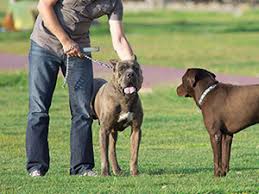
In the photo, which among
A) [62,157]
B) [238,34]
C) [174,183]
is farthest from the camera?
[238,34]

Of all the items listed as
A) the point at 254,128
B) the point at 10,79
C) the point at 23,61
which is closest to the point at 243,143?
the point at 254,128

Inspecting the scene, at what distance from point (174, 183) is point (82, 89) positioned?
1517mm

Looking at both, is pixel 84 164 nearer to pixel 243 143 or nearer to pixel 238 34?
pixel 243 143

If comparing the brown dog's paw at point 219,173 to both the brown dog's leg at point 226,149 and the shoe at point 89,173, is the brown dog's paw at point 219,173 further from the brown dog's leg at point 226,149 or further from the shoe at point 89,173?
the shoe at point 89,173

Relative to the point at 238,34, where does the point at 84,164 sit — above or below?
above

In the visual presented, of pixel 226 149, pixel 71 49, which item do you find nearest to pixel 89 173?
pixel 71 49

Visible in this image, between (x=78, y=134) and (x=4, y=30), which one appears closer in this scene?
(x=78, y=134)

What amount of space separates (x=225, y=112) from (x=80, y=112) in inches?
59.6

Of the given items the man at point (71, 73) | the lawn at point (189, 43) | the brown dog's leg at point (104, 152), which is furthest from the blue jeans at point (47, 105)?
the lawn at point (189, 43)

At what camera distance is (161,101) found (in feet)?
69.0

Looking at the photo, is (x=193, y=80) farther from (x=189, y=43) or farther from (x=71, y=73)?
(x=189, y=43)

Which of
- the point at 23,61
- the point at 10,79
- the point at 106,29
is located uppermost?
the point at 10,79

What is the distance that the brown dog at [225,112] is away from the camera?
1147 centimetres

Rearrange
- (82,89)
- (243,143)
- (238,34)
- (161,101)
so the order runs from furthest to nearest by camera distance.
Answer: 1. (238,34)
2. (161,101)
3. (243,143)
4. (82,89)
